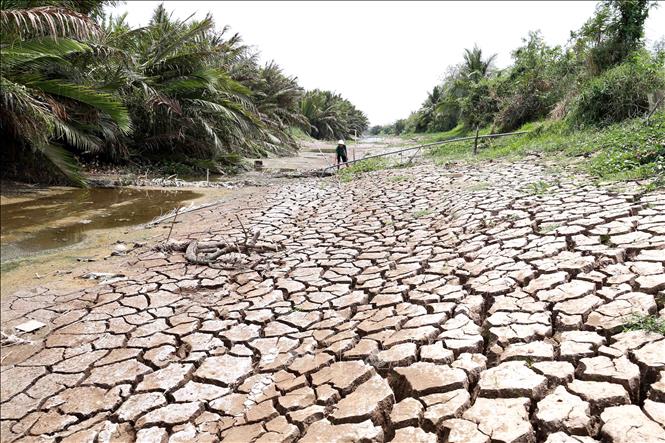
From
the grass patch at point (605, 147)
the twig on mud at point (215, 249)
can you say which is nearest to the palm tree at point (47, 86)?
the twig on mud at point (215, 249)

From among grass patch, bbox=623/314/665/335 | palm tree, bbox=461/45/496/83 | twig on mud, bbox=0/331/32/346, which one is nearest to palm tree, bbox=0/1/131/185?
twig on mud, bbox=0/331/32/346

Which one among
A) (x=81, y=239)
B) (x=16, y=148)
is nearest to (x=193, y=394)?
(x=81, y=239)

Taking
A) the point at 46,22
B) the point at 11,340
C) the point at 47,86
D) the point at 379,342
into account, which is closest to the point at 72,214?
the point at 47,86

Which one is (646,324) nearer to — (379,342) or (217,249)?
→ (379,342)

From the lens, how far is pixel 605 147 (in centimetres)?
732

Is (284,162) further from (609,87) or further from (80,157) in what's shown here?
(609,87)

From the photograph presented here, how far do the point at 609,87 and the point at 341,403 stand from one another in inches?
390

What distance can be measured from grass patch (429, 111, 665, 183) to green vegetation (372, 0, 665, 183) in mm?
13

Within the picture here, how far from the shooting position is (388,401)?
7.20ft

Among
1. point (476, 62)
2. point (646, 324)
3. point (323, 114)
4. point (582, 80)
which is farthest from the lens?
point (323, 114)

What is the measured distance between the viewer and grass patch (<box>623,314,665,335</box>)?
225 centimetres

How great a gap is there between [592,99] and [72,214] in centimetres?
1007

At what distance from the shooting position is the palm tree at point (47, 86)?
255 inches

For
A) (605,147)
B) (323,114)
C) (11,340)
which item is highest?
(323,114)
